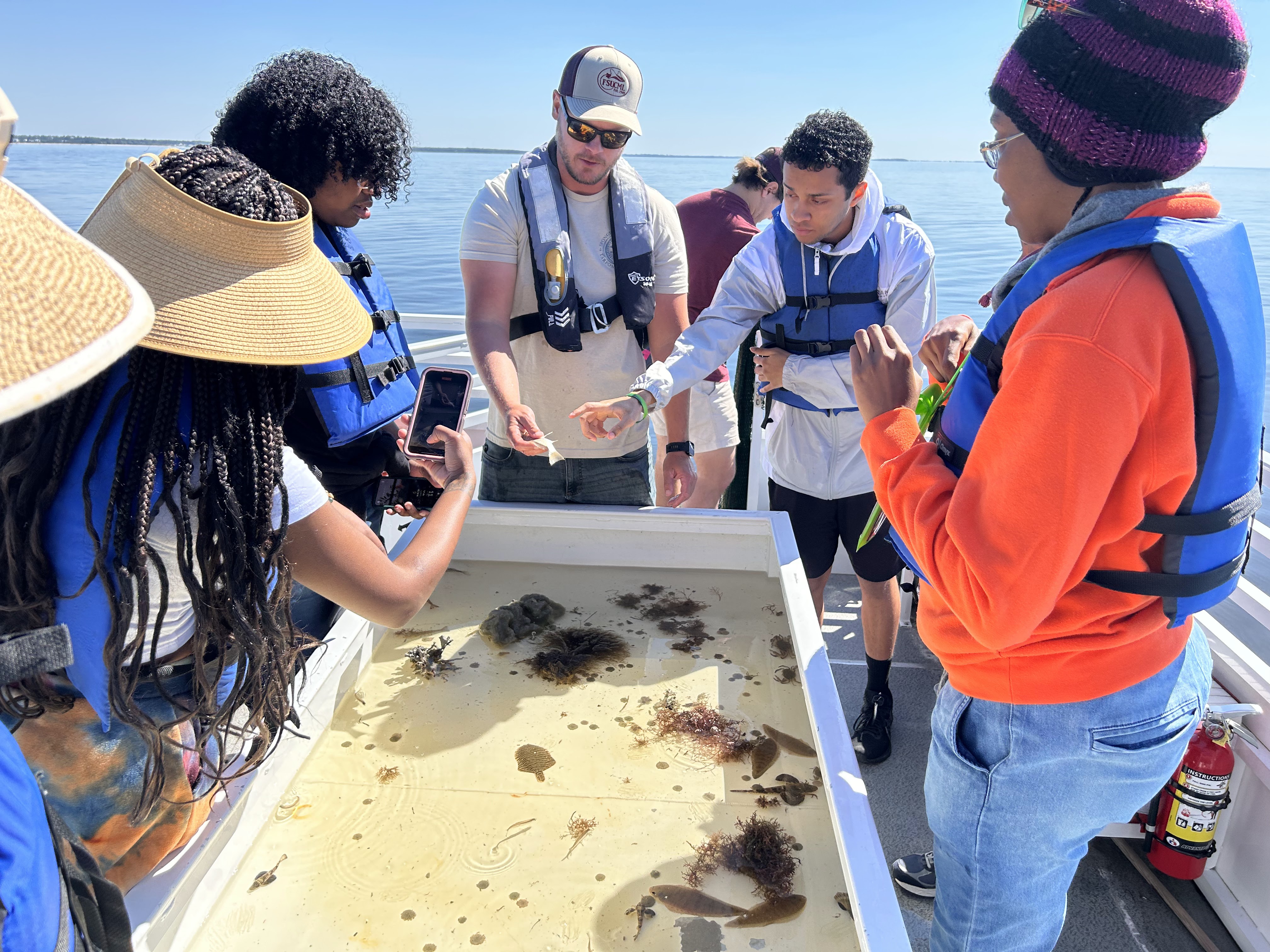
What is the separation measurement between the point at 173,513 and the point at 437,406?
0.89 metres

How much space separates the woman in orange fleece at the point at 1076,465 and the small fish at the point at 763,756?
1.03ft

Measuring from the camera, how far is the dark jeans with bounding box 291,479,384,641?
6.79 ft

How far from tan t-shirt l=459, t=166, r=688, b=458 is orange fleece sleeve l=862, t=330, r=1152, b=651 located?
1481mm

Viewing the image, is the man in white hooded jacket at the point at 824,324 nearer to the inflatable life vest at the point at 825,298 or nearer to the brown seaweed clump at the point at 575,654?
the inflatable life vest at the point at 825,298

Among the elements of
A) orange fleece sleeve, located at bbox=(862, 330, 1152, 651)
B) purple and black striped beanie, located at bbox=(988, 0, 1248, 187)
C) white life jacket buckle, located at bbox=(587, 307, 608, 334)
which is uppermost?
purple and black striped beanie, located at bbox=(988, 0, 1248, 187)

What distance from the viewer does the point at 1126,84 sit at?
1037mm

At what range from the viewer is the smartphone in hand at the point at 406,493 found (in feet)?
6.88

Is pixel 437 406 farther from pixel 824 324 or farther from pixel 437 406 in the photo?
pixel 824 324

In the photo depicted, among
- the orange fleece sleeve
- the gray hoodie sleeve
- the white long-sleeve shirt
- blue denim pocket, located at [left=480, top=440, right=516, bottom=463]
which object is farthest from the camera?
blue denim pocket, located at [left=480, top=440, right=516, bottom=463]

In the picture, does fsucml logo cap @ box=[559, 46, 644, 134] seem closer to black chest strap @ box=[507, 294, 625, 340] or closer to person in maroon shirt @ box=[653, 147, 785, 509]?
black chest strap @ box=[507, 294, 625, 340]

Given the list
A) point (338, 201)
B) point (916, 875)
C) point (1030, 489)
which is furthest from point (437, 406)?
point (916, 875)

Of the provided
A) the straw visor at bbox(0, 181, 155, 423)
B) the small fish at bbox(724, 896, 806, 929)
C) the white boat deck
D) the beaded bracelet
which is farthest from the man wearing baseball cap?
the straw visor at bbox(0, 181, 155, 423)

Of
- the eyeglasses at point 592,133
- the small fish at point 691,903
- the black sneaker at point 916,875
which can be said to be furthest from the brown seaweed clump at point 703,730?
the eyeglasses at point 592,133

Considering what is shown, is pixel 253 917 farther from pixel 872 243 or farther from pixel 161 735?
pixel 872 243
